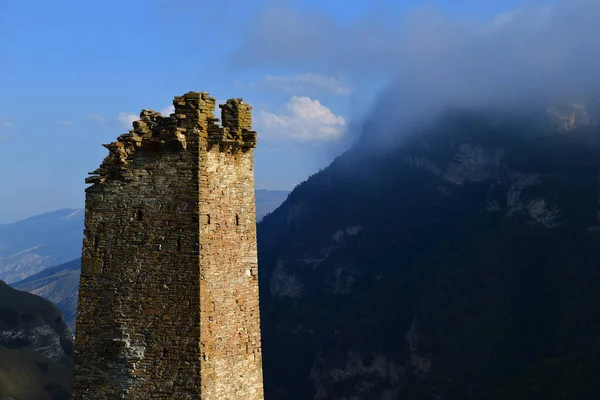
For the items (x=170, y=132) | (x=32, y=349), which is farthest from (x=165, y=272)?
(x=32, y=349)

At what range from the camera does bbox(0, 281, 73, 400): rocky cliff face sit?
333 ft

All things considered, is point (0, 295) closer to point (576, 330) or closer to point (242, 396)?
point (576, 330)

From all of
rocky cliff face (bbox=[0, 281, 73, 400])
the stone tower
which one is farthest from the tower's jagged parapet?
rocky cliff face (bbox=[0, 281, 73, 400])

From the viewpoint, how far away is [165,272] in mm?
15945

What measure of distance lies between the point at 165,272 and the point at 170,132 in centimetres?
301

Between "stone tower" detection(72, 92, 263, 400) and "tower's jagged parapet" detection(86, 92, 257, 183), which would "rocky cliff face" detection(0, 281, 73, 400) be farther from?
"tower's jagged parapet" detection(86, 92, 257, 183)

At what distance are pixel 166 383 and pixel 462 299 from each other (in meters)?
174

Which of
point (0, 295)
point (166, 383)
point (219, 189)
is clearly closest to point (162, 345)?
point (166, 383)

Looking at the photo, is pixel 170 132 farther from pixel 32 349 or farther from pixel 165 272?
pixel 32 349

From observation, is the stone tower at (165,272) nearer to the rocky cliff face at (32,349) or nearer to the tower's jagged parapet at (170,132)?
the tower's jagged parapet at (170,132)

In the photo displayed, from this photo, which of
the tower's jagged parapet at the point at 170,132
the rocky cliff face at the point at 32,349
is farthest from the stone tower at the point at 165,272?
the rocky cliff face at the point at 32,349

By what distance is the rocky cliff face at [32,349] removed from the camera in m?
102

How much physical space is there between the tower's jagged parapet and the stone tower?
0.9 inches

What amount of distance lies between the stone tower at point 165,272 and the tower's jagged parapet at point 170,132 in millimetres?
22
